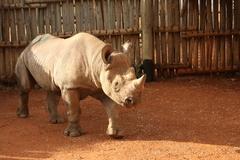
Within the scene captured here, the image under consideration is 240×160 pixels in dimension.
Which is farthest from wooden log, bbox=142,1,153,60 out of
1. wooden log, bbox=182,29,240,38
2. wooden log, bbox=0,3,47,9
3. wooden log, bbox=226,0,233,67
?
wooden log, bbox=0,3,47,9

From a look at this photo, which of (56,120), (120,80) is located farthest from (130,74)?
(56,120)

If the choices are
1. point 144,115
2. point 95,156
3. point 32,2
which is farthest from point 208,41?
point 95,156

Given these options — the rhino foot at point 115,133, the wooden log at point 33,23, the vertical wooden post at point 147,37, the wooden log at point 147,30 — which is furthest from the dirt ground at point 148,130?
the wooden log at point 33,23

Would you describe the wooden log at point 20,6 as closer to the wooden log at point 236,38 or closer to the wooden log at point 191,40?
the wooden log at point 191,40

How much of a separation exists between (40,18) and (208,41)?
15.4ft

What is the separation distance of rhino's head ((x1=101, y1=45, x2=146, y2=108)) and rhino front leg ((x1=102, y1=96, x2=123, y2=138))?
1.79 ft

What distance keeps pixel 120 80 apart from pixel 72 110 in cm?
121

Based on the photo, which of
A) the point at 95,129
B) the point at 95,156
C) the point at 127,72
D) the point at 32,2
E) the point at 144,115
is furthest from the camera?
the point at 32,2

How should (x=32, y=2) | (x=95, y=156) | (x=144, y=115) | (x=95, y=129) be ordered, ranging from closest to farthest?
(x=95, y=156) < (x=95, y=129) < (x=144, y=115) < (x=32, y=2)

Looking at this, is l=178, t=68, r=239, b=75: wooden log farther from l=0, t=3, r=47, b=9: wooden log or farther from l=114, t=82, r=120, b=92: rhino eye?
l=114, t=82, r=120, b=92: rhino eye

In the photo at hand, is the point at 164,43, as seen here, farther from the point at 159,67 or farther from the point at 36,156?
the point at 36,156

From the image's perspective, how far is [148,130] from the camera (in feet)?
19.5

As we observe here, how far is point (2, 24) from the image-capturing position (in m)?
10.6

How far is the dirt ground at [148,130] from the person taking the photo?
4.84m
